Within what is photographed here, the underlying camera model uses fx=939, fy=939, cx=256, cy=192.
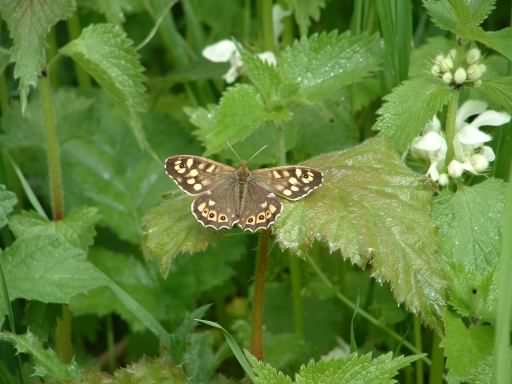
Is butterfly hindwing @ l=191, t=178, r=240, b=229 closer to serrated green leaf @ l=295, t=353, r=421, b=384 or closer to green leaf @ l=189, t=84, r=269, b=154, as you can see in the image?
green leaf @ l=189, t=84, r=269, b=154

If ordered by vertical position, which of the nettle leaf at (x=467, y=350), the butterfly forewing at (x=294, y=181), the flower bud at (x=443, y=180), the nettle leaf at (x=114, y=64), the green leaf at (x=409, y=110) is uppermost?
the nettle leaf at (x=114, y=64)

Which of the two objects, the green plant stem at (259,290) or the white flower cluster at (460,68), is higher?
the white flower cluster at (460,68)

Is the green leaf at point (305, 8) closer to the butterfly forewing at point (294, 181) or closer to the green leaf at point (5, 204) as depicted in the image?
the butterfly forewing at point (294, 181)

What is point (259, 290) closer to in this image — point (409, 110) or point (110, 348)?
point (409, 110)

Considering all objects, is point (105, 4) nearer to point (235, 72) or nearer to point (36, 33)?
point (36, 33)

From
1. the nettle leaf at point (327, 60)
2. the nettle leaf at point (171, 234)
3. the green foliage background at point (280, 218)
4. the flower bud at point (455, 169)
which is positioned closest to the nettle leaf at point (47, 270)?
the green foliage background at point (280, 218)

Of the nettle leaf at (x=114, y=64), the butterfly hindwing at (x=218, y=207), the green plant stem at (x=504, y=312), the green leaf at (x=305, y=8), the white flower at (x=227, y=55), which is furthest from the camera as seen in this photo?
the white flower at (x=227, y=55)

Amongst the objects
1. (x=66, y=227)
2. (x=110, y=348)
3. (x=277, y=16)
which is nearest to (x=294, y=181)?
(x=66, y=227)
